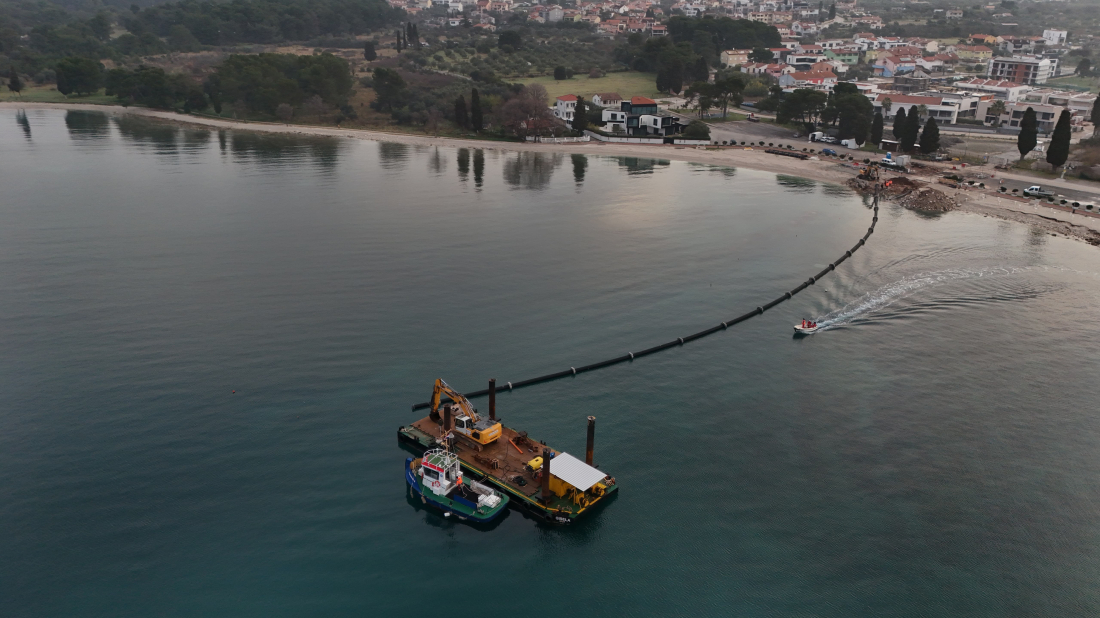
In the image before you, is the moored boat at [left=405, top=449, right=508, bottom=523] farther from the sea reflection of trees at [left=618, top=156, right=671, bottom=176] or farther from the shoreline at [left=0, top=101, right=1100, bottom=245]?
the sea reflection of trees at [left=618, top=156, right=671, bottom=176]

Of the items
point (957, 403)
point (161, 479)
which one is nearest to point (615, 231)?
point (957, 403)

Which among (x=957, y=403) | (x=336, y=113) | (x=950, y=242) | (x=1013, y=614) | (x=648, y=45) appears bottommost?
(x=1013, y=614)

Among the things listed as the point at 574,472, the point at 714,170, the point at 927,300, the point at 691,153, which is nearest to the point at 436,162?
the point at 691,153

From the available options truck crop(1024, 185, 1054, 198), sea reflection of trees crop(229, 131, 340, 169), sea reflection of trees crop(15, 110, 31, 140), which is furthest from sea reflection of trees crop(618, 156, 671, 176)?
sea reflection of trees crop(15, 110, 31, 140)

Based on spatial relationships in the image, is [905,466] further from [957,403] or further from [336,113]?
[336,113]

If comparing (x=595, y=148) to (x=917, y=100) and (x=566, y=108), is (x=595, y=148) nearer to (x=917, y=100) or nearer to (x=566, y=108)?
(x=566, y=108)

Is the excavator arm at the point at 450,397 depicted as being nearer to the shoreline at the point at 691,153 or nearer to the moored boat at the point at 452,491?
the moored boat at the point at 452,491

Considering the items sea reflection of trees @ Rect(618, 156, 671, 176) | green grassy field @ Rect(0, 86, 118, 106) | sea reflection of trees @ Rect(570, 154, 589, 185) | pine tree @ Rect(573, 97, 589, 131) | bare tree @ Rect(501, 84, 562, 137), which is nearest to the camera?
sea reflection of trees @ Rect(570, 154, 589, 185)
